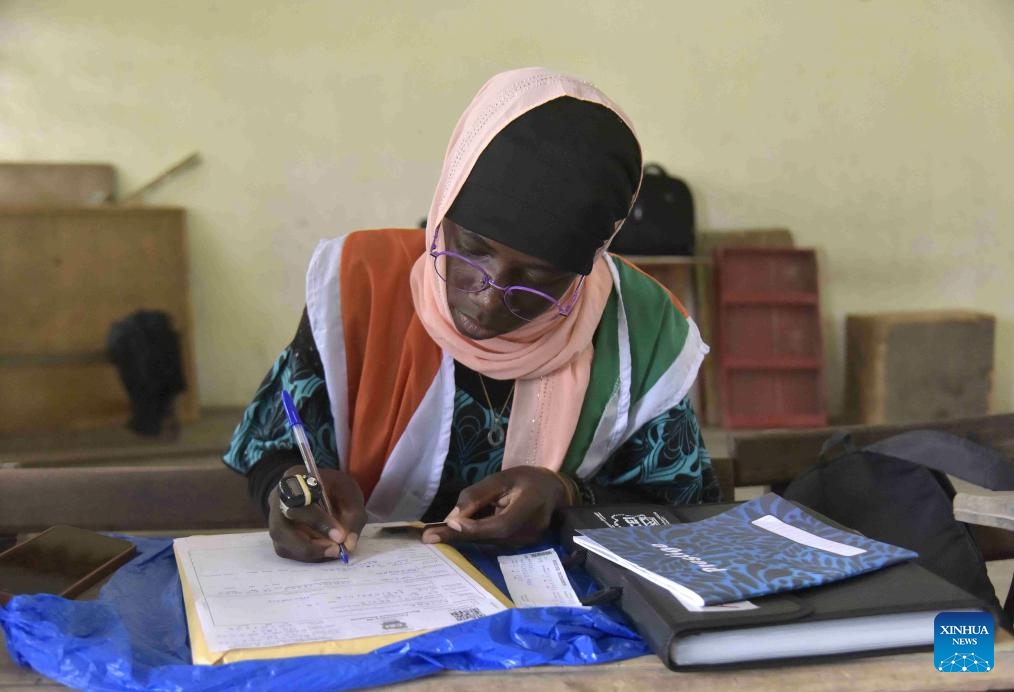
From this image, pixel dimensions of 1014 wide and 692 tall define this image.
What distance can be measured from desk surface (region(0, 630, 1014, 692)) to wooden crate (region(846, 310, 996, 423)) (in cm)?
422

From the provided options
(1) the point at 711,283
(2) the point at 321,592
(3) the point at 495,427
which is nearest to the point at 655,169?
(1) the point at 711,283

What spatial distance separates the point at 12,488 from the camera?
1392mm

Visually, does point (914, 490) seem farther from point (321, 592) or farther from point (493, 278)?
point (321, 592)

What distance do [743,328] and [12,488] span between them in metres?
4.21

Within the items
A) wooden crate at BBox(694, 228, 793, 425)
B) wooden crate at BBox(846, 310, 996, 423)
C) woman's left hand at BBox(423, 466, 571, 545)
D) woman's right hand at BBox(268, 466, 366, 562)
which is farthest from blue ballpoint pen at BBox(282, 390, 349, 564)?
wooden crate at BBox(846, 310, 996, 423)

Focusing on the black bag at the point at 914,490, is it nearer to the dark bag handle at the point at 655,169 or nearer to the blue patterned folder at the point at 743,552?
the blue patterned folder at the point at 743,552

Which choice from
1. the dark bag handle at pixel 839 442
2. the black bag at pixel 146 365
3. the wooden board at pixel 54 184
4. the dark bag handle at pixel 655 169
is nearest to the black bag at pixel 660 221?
the dark bag handle at pixel 655 169

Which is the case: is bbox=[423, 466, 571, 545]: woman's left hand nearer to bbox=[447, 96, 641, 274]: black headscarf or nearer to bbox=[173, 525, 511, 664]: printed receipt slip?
bbox=[173, 525, 511, 664]: printed receipt slip

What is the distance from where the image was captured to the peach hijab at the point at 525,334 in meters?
1.26

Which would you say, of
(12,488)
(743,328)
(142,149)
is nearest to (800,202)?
(743,328)

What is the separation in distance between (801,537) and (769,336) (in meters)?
4.22

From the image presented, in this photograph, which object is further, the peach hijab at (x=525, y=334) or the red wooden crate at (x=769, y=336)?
the red wooden crate at (x=769, y=336)

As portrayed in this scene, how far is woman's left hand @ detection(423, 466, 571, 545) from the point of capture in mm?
1116

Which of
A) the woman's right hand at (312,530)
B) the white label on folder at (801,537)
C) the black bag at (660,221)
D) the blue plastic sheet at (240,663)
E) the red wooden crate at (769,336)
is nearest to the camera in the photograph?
the blue plastic sheet at (240,663)
